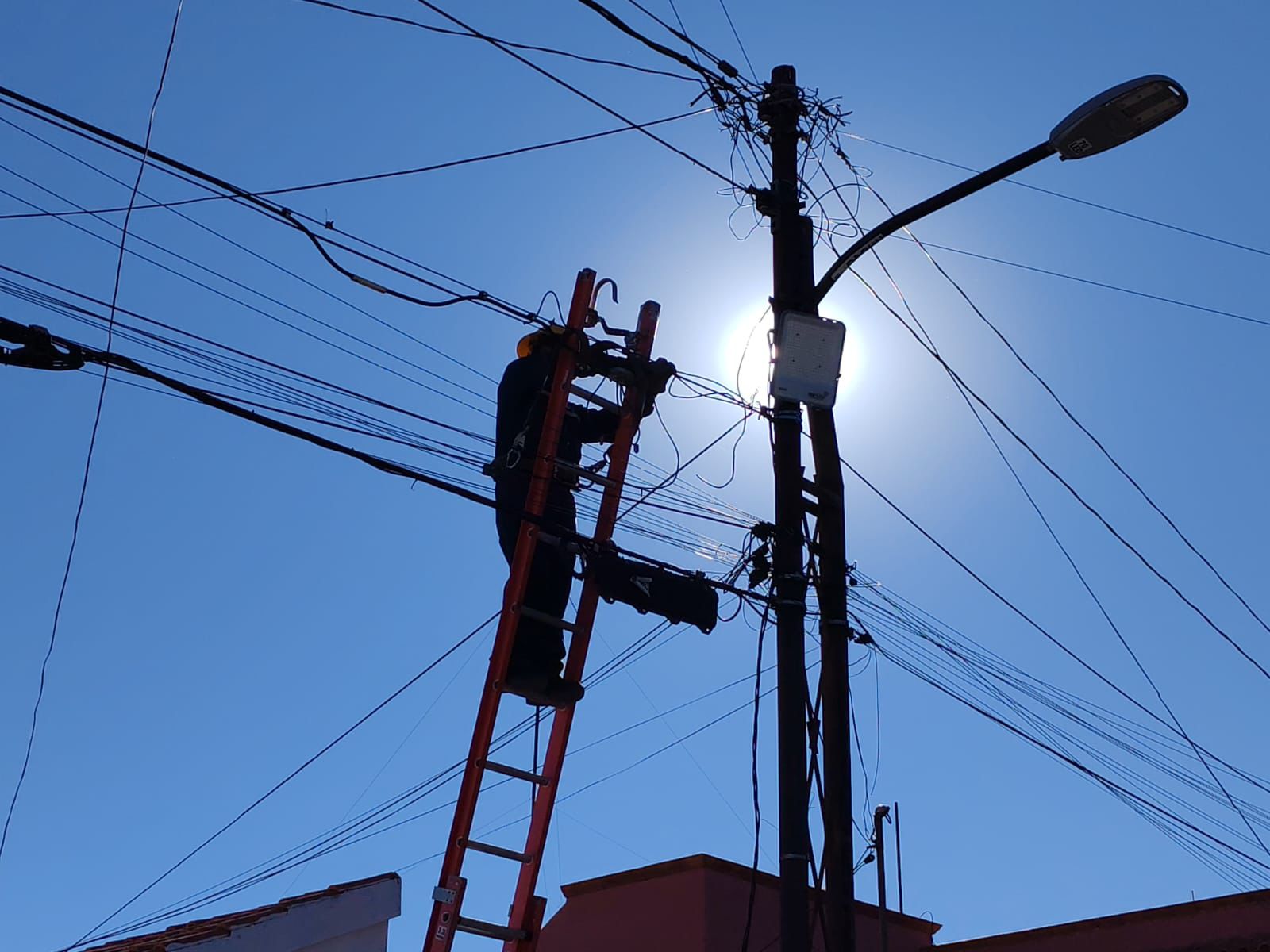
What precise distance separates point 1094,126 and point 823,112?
227cm

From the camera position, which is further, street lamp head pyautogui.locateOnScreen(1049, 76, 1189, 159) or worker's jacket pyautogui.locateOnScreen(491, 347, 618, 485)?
worker's jacket pyautogui.locateOnScreen(491, 347, 618, 485)

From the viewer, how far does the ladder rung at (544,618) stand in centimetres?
794

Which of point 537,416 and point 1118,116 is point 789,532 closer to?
point 537,416

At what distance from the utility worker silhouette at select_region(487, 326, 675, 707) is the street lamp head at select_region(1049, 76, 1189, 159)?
8.62 feet

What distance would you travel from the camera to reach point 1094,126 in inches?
320

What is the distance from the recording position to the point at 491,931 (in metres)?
7.36

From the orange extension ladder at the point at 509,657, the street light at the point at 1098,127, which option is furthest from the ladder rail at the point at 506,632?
the street light at the point at 1098,127

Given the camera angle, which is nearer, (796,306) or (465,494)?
(465,494)

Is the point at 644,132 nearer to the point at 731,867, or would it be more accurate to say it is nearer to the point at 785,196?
the point at 785,196

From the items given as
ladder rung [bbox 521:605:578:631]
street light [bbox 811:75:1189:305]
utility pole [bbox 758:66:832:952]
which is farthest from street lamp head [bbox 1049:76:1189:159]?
ladder rung [bbox 521:605:578:631]

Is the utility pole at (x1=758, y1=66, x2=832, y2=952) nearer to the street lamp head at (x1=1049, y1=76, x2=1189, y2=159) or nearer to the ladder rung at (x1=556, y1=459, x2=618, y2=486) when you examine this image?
the ladder rung at (x1=556, y1=459, x2=618, y2=486)

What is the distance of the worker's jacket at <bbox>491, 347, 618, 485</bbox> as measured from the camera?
8492 millimetres

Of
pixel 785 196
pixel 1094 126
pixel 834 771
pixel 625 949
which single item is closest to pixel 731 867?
pixel 625 949

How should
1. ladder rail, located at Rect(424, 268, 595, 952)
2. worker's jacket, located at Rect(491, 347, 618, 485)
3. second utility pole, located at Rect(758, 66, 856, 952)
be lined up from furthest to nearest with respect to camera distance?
worker's jacket, located at Rect(491, 347, 618, 485), second utility pole, located at Rect(758, 66, 856, 952), ladder rail, located at Rect(424, 268, 595, 952)
